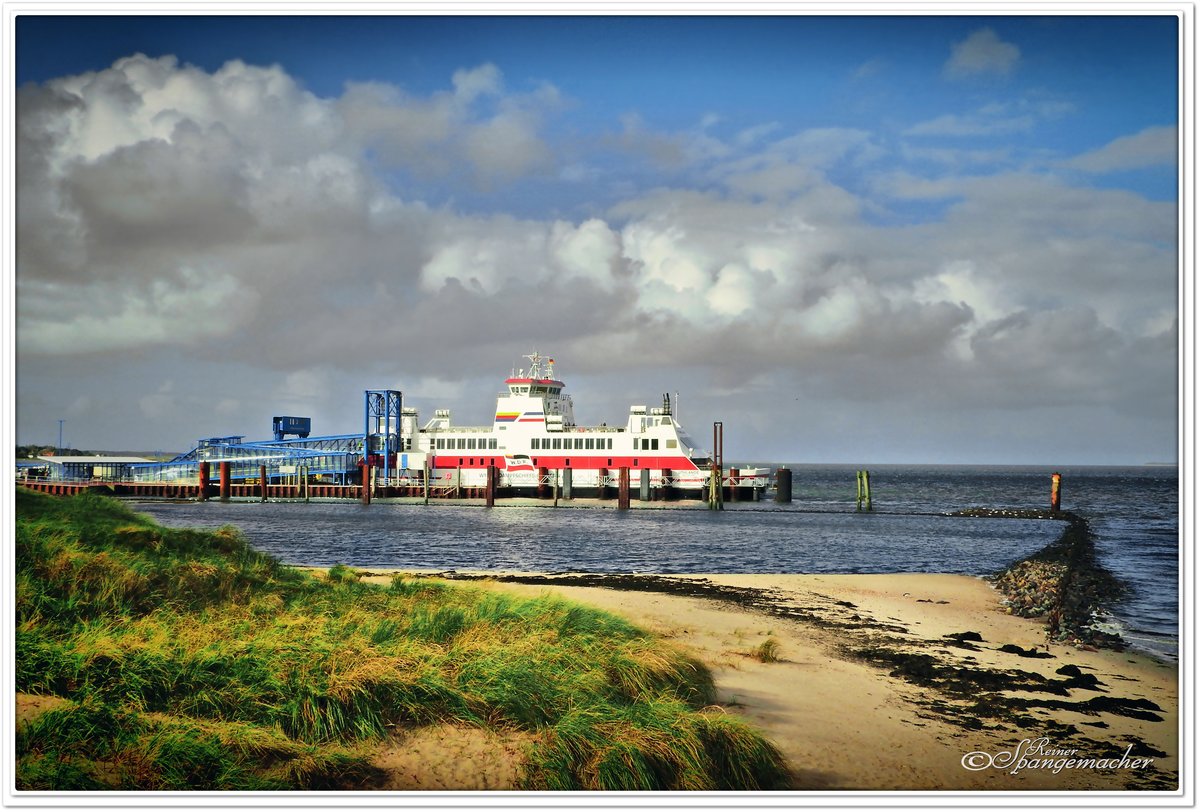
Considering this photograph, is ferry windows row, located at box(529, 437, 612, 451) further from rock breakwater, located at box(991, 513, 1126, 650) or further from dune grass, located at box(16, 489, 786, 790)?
dune grass, located at box(16, 489, 786, 790)

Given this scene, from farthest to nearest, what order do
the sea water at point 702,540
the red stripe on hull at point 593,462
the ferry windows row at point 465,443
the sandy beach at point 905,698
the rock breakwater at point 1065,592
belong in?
the ferry windows row at point 465,443 → the red stripe on hull at point 593,462 → the sea water at point 702,540 → the rock breakwater at point 1065,592 → the sandy beach at point 905,698

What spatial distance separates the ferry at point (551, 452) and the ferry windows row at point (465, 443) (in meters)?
0.07

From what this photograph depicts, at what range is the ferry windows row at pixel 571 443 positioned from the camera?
2165 inches

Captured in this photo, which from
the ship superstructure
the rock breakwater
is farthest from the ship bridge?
the rock breakwater

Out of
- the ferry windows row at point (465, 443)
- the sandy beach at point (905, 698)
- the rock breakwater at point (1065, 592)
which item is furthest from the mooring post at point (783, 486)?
the sandy beach at point (905, 698)

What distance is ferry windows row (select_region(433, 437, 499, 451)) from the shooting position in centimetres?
5688

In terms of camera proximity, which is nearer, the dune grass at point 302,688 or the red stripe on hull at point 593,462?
the dune grass at point 302,688

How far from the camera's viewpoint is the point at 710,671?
9766 millimetres

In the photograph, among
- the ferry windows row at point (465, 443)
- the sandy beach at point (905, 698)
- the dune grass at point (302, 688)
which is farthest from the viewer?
the ferry windows row at point (465, 443)

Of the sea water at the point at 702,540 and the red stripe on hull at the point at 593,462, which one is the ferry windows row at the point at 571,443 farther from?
the sea water at the point at 702,540

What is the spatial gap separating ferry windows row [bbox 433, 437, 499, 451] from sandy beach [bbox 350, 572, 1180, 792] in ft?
132

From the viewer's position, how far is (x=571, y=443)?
5550cm
